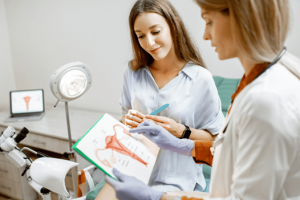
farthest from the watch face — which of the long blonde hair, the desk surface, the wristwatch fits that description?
the desk surface

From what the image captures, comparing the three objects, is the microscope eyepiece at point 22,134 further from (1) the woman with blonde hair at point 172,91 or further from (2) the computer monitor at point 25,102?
(2) the computer monitor at point 25,102

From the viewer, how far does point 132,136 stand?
36.2 inches

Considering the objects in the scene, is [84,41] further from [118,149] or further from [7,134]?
[118,149]

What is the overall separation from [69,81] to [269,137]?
1014 mm

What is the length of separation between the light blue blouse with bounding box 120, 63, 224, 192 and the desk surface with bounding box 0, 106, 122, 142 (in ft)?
3.11

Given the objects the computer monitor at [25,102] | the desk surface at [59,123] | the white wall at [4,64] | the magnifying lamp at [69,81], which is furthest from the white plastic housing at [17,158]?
the white wall at [4,64]

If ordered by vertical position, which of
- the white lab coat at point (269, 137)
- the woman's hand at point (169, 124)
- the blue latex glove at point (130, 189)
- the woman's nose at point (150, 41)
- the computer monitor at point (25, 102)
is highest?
the woman's nose at point (150, 41)

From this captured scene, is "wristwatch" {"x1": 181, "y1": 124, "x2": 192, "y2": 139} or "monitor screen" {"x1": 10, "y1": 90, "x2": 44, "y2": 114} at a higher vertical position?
"wristwatch" {"x1": 181, "y1": 124, "x2": 192, "y2": 139}

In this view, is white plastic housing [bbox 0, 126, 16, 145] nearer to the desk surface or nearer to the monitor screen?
the desk surface

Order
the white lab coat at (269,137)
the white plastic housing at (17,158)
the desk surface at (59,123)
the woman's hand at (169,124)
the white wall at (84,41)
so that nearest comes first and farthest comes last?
the white lab coat at (269,137) < the woman's hand at (169,124) < the white plastic housing at (17,158) < the desk surface at (59,123) < the white wall at (84,41)

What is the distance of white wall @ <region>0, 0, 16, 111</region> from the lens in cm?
271

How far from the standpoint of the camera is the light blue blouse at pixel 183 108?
3.52 ft

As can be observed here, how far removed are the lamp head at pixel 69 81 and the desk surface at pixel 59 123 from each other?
2.32 feet

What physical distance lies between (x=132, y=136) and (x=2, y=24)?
2.74 metres
